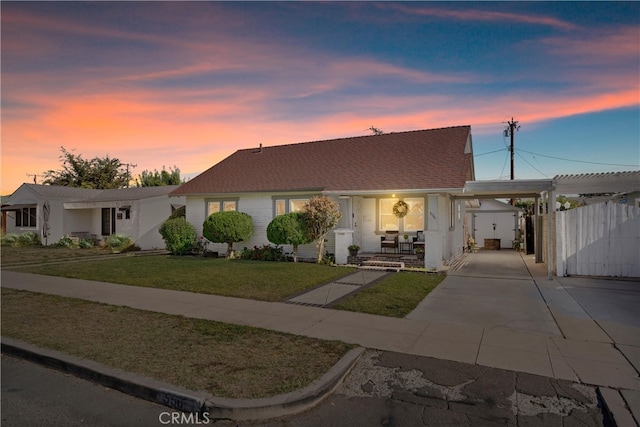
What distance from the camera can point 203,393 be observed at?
4.11m

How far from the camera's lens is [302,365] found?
16.3 feet

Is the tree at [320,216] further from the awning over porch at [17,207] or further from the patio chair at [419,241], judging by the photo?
the awning over porch at [17,207]

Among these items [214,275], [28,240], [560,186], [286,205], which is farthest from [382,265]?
[28,240]

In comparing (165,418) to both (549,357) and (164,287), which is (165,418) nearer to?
(549,357)

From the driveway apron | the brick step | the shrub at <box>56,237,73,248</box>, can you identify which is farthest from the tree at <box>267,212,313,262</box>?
the shrub at <box>56,237,73,248</box>

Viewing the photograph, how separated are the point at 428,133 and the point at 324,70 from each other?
7.27 m

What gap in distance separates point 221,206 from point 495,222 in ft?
60.6

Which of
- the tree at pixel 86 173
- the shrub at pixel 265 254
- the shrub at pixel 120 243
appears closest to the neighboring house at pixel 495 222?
the shrub at pixel 265 254

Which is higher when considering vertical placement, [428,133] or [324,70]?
[324,70]

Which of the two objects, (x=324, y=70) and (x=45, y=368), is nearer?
(x=45, y=368)

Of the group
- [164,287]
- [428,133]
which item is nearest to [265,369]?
[164,287]

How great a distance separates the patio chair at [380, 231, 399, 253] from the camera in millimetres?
15744

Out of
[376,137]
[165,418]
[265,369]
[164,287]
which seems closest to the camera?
[165,418]

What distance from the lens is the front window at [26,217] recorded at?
28.9 metres
